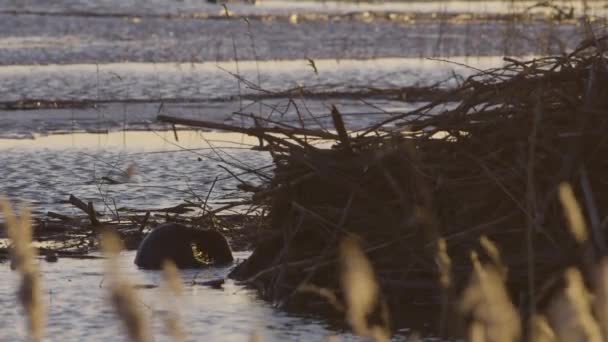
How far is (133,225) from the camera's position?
8.23 meters

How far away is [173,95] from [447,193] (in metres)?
11.9

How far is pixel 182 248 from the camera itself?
7223 mm

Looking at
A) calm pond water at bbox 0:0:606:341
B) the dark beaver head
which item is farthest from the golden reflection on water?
the dark beaver head

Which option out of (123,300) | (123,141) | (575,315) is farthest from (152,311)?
(123,141)

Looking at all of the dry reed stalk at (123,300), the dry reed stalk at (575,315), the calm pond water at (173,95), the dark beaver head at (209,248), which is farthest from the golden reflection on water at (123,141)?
the dry reed stalk at (123,300)

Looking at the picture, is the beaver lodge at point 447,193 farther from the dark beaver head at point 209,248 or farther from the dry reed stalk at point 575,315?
the dry reed stalk at point 575,315

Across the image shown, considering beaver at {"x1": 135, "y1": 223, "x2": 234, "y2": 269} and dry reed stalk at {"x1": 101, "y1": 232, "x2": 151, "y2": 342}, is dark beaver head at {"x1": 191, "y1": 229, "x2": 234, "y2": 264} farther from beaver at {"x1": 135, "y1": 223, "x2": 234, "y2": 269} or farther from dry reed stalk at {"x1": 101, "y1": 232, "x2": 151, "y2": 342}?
dry reed stalk at {"x1": 101, "y1": 232, "x2": 151, "y2": 342}

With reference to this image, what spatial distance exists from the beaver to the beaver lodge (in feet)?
1.37

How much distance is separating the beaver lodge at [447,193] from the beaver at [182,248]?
1.37 ft

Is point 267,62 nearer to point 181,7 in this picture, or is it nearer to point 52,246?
point 52,246

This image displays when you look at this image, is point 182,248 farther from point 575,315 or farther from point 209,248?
point 575,315

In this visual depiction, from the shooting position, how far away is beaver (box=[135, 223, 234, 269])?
281 inches

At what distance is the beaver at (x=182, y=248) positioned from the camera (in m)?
7.13

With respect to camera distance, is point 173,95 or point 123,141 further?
point 173,95
